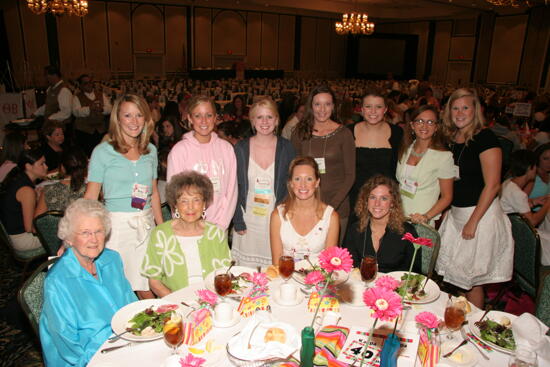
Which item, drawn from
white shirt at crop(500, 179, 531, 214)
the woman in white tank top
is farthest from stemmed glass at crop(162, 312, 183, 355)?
white shirt at crop(500, 179, 531, 214)

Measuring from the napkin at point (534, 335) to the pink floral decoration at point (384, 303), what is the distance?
0.63 m

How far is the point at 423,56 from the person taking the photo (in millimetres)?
20250

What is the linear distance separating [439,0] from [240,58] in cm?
885

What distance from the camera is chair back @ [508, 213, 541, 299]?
274 cm

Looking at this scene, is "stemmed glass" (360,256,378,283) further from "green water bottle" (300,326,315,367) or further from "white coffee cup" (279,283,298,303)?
"green water bottle" (300,326,315,367)

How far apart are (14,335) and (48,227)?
91 cm

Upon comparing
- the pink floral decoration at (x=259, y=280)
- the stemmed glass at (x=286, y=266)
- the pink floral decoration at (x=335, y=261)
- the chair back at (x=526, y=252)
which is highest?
the pink floral decoration at (x=335, y=261)

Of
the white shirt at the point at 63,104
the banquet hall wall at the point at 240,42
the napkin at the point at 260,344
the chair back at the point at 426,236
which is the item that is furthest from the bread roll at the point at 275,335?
the banquet hall wall at the point at 240,42

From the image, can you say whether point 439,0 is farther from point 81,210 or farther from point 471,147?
point 81,210

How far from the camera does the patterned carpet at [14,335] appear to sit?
273cm

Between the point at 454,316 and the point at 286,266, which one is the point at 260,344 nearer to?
the point at 286,266

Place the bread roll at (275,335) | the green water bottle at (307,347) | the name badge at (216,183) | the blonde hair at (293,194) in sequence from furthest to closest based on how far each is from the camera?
the name badge at (216,183), the blonde hair at (293,194), the bread roll at (275,335), the green water bottle at (307,347)

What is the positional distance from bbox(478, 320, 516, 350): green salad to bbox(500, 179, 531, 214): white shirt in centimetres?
215

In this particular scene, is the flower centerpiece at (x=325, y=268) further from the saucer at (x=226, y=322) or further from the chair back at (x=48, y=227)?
the chair back at (x=48, y=227)
